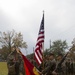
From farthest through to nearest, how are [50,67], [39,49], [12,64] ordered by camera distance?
[12,64], [39,49], [50,67]

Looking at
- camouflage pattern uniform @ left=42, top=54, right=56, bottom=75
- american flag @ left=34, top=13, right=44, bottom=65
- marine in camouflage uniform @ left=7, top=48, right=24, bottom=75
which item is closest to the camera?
camouflage pattern uniform @ left=42, top=54, right=56, bottom=75

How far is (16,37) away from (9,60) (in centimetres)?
7699

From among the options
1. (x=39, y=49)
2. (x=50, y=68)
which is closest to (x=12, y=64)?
(x=39, y=49)

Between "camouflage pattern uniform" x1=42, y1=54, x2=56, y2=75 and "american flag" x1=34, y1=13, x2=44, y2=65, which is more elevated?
"american flag" x1=34, y1=13, x2=44, y2=65

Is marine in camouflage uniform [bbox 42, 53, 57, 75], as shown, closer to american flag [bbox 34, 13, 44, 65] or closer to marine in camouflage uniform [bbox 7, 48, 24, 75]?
american flag [bbox 34, 13, 44, 65]

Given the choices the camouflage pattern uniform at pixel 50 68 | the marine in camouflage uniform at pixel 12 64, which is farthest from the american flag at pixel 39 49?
the marine in camouflage uniform at pixel 12 64

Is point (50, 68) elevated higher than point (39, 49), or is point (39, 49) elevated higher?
point (39, 49)

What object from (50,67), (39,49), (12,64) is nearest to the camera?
(50,67)

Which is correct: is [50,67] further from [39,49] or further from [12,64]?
[12,64]

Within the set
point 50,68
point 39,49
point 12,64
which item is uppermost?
point 39,49

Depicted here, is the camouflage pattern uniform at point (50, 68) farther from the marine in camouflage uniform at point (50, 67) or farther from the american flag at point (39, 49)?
the american flag at point (39, 49)

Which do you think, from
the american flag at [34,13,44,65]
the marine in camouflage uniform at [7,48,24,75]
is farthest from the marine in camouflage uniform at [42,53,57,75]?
the marine in camouflage uniform at [7,48,24,75]

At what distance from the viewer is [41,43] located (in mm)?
14773

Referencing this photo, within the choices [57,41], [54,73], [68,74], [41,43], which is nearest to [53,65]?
[54,73]
